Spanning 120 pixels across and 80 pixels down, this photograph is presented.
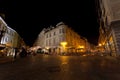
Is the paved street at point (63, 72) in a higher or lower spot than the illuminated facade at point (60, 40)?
lower

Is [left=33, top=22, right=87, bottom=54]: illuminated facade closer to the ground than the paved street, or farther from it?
farther from it

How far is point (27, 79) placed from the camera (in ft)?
14.2

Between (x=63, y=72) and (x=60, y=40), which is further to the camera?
(x=60, y=40)

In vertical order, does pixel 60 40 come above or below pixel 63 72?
above

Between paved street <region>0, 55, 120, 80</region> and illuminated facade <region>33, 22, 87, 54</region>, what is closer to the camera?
paved street <region>0, 55, 120, 80</region>

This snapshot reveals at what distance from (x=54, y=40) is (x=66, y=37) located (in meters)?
6.48

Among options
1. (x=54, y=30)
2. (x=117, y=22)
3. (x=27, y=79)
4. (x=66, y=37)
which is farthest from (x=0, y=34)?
(x=54, y=30)

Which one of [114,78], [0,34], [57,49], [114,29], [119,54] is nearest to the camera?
[114,78]

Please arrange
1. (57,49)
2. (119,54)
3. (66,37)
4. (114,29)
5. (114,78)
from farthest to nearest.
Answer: (57,49) → (66,37) → (114,29) → (119,54) → (114,78)

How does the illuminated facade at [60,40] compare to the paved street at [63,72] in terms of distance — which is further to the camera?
the illuminated facade at [60,40]

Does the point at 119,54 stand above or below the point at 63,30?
below

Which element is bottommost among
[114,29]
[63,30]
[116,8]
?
[114,29]

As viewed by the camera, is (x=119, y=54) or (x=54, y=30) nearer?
(x=119, y=54)

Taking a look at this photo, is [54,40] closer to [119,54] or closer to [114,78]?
[119,54]
